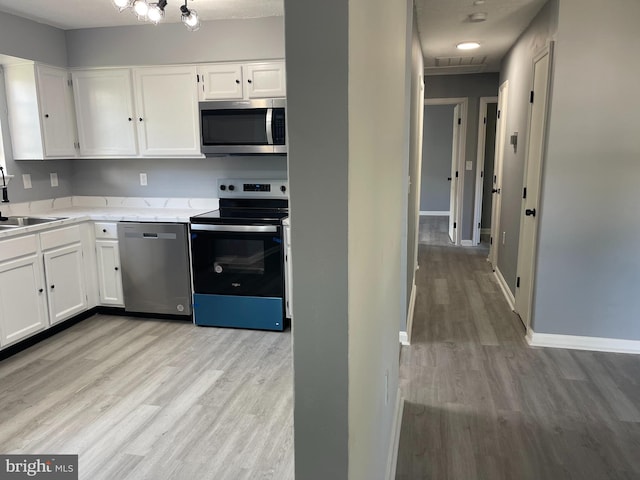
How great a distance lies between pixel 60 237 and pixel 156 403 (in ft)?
5.86

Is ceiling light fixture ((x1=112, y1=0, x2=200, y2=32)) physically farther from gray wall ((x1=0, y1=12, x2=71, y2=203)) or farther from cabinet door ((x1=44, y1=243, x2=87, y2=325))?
cabinet door ((x1=44, y1=243, x2=87, y2=325))

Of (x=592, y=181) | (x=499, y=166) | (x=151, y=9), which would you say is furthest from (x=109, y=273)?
(x=499, y=166)

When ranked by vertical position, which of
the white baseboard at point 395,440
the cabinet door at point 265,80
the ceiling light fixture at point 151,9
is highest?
the ceiling light fixture at point 151,9

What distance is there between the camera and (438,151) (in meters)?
9.50

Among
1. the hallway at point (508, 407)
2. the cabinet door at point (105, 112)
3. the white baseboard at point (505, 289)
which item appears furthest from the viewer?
the white baseboard at point (505, 289)

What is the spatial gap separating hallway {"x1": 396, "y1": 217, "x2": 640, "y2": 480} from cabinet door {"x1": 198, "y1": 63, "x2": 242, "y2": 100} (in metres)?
2.47

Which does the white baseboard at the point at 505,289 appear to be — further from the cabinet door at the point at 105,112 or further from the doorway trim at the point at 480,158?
the cabinet door at the point at 105,112

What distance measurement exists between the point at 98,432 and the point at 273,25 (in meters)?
3.15

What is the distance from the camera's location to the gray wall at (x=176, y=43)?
12.5 feet

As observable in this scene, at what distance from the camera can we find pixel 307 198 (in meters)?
0.95

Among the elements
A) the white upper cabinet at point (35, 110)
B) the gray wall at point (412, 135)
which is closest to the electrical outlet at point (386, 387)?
the gray wall at point (412, 135)

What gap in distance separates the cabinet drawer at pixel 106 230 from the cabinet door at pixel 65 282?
0.62ft

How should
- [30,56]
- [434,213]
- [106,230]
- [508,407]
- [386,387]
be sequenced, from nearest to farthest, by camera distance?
[386,387] < [508,407] < [30,56] < [106,230] < [434,213]

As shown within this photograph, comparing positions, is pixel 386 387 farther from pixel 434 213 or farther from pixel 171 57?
pixel 434 213
